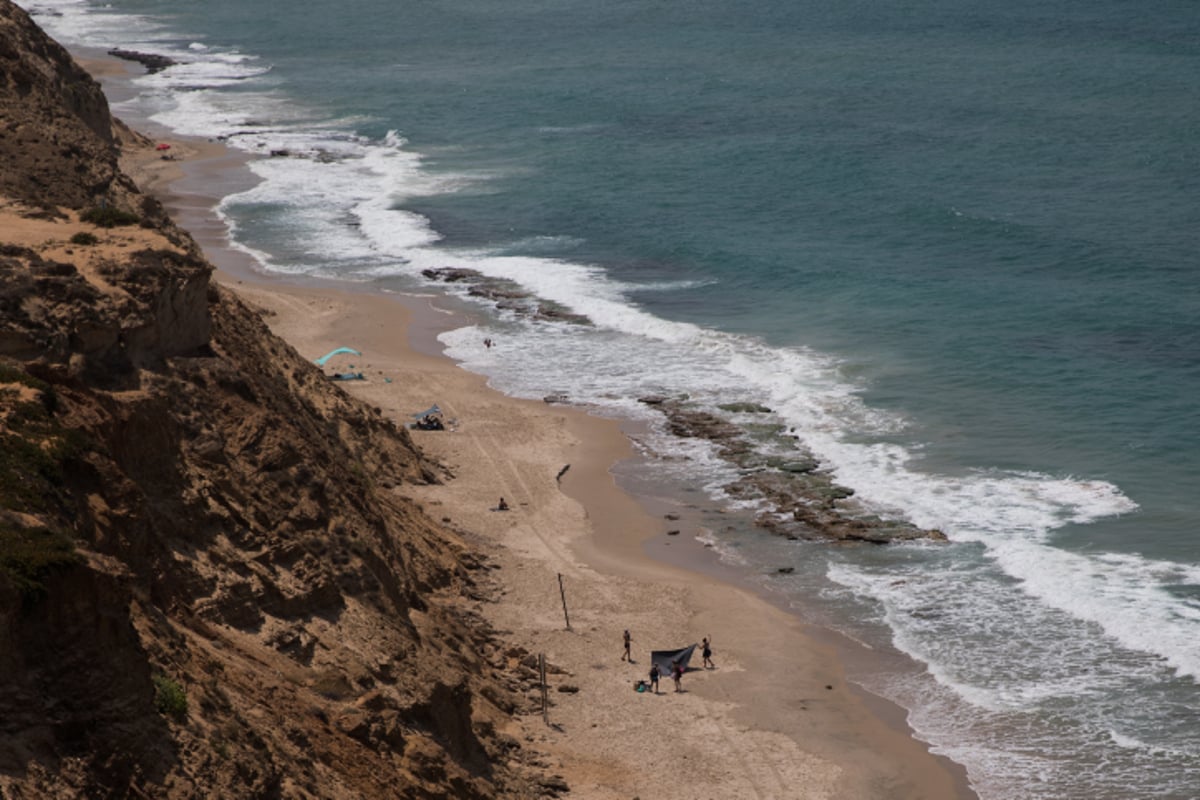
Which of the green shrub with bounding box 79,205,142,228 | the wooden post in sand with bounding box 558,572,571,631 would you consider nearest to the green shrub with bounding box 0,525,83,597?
the green shrub with bounding box 79,205,142,228

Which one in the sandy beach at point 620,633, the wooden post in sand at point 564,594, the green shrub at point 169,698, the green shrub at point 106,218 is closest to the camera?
the green shrub at point 169,698

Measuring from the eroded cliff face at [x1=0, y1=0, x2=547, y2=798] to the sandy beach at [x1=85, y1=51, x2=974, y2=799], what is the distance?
1652 mm

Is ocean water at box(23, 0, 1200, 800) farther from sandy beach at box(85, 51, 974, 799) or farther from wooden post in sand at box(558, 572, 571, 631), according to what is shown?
wooden post in sand at box(558, 572, 571, 631)

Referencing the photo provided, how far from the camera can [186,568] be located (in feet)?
70.7

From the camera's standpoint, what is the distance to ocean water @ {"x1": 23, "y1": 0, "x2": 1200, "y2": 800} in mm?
33156

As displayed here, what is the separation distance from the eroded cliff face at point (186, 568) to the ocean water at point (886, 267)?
36.1ft

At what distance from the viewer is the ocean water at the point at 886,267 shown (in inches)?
1305

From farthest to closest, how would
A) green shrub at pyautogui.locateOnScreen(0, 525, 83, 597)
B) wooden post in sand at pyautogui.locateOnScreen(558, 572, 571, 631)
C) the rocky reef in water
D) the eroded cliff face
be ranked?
the rocky reef in water
wooden post in sand at pyautogui.locateOnScreen(558, 572, 571, 631)
the eroded cliff face
green shrub at pyautogui.locateOnScreen(0, 525, 83, 597)

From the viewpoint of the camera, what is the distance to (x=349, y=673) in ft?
73.7

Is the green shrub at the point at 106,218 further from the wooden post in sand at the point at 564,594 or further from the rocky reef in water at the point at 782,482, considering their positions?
the rocky reef in water at the point at 782,482

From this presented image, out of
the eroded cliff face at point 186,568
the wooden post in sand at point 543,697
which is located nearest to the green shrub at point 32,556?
the eroded cliff face at point 186,568

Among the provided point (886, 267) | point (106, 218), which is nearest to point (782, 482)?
point (106, 218)

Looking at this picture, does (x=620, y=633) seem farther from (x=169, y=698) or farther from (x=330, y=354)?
(x=330, y=354)

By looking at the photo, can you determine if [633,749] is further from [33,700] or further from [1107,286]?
[1107,286]
